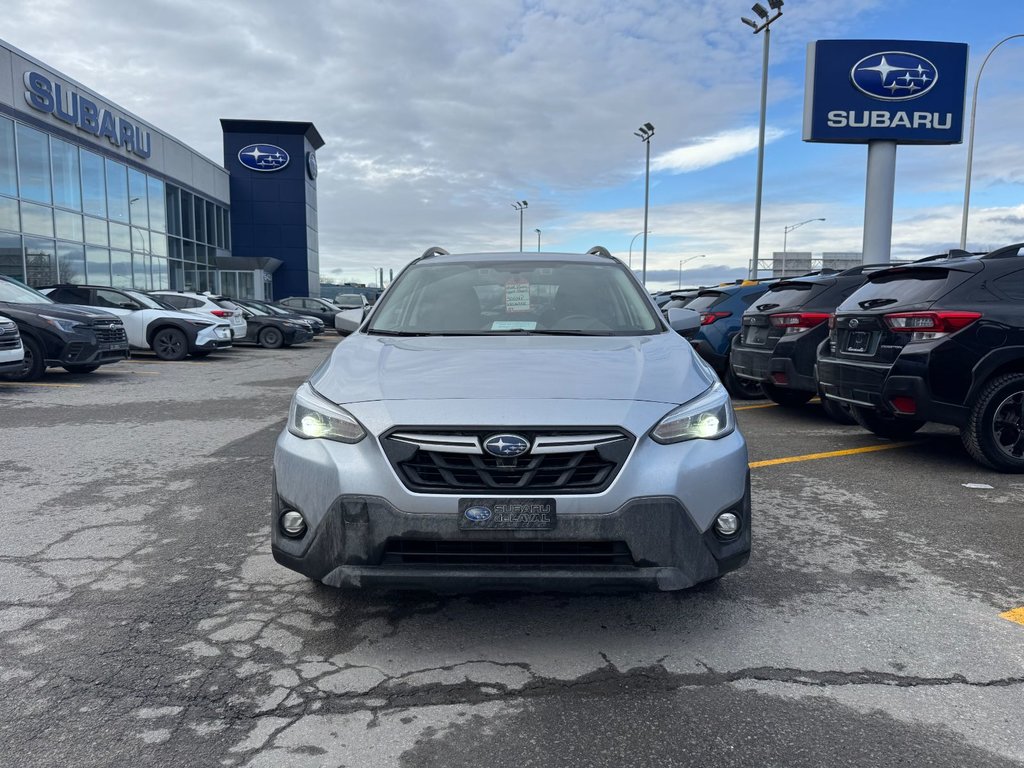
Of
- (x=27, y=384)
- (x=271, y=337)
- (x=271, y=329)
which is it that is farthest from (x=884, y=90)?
(x=27, y=384)

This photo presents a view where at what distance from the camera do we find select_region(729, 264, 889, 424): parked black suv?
26.1ft

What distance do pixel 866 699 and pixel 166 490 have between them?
4.57 metres

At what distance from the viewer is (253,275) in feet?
123

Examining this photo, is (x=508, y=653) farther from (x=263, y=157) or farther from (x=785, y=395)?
(x=263, y=157)

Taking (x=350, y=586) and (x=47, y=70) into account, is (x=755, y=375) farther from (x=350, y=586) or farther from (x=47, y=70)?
(x=47, y=70)

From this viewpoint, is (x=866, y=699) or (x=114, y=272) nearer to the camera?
(x=866, y=699)

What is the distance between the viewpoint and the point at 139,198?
28297 mm

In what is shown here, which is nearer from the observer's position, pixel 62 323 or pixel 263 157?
pixel 62 323

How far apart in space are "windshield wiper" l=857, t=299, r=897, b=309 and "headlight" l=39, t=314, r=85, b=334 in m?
10.7

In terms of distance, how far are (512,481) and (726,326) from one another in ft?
27.5

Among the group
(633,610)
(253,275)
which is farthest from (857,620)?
(253,275)

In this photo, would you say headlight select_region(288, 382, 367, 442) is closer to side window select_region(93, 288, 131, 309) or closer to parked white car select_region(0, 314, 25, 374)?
parked white car select_region(0, 314, 25, 374)

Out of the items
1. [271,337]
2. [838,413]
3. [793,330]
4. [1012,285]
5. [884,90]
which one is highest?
[884,90]

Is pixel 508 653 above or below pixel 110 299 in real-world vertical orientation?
below
